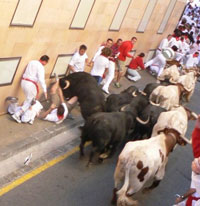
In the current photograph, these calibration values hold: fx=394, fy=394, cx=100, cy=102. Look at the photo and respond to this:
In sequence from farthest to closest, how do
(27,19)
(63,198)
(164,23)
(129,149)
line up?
(164,23) → (27,19) → (63,198) → (129,149)

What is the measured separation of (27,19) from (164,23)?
10836 millimetres

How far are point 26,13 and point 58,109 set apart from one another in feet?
7.78

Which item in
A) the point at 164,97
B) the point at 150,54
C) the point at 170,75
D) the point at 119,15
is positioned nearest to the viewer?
the point at 164,97

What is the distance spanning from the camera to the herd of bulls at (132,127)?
6.42 metres

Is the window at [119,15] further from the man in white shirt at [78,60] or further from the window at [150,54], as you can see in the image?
the window at [150,54]

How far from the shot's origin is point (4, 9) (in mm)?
7695

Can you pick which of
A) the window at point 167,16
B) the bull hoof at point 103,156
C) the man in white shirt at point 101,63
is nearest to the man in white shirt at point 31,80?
the bull hoof at point 103,156

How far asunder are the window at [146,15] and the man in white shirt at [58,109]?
255 inches

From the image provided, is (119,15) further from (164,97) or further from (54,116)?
(54,116)

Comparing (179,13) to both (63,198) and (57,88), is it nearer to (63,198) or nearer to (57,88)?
(57,88)

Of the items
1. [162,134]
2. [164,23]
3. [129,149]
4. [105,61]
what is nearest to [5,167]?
[129,149]

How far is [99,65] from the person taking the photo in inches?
447

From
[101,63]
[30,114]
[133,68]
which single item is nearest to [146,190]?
[30,114]

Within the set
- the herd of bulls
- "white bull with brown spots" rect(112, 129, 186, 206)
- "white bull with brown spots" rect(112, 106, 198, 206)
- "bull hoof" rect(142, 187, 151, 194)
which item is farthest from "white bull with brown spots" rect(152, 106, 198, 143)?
"bull hoof" rect(142, 187, 151, 194)
